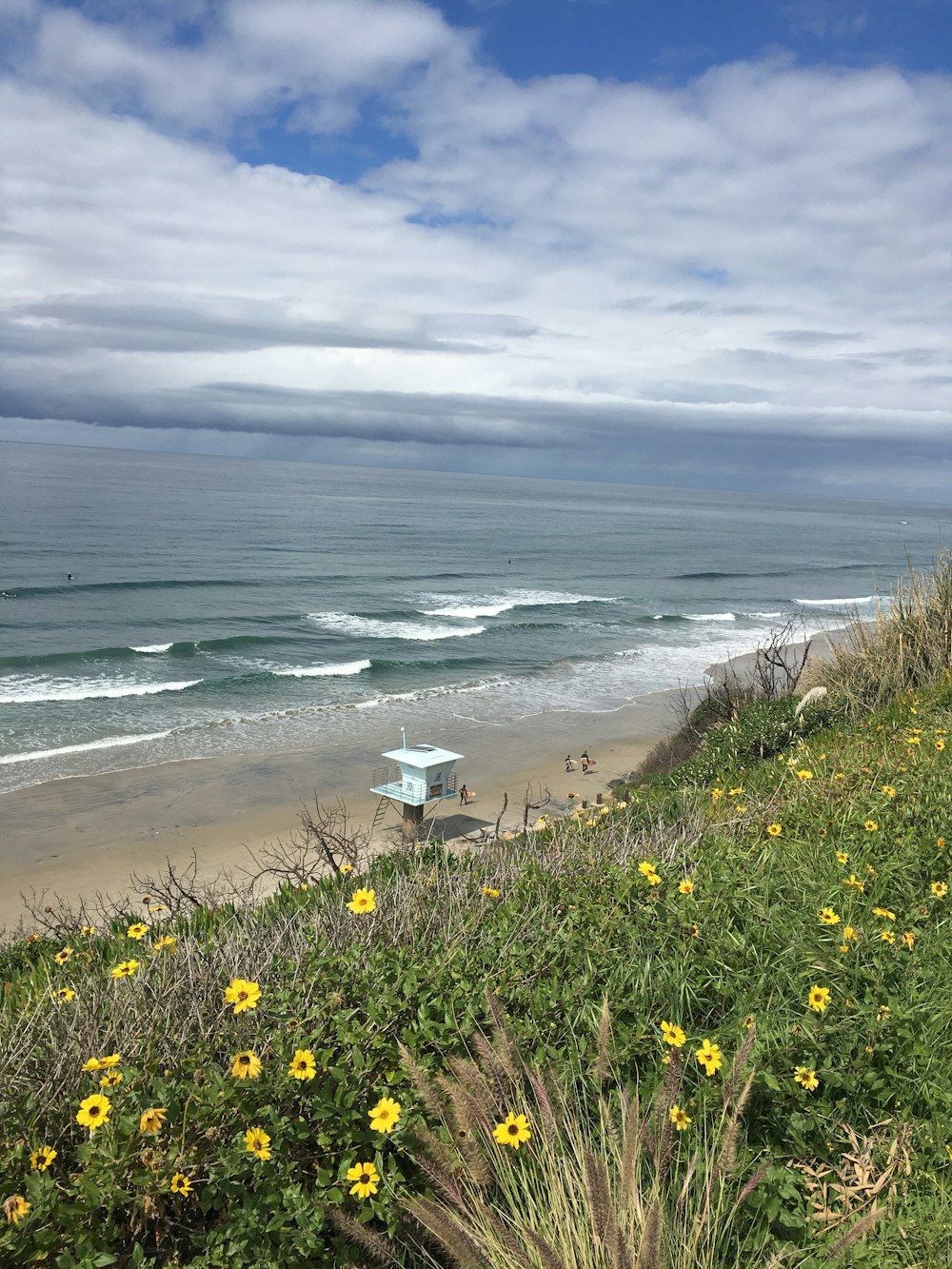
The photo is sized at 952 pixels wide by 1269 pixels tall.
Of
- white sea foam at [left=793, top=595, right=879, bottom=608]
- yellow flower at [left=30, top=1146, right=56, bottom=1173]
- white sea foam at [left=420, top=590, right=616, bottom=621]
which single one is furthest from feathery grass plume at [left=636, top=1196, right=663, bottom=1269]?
white sea foam at [left=793, top=595, right=879, bottom=608]

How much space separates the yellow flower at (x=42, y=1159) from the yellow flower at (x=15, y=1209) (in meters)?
0.15

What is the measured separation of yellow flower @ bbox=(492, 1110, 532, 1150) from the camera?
253 cm

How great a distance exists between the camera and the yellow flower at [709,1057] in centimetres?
302

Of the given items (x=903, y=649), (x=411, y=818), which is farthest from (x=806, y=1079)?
(x=411, y=818)

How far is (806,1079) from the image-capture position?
3.08m

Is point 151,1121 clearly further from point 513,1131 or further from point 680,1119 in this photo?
point 680,1119

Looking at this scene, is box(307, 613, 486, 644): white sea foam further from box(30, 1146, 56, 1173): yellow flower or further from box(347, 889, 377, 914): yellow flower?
box(30, 1146, 56, 1173): yellow flower

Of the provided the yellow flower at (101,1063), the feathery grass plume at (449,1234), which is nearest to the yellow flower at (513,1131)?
the feathery grass plume at (449,1234)

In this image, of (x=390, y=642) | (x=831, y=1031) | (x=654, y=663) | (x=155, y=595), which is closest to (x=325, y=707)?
(x=390, y=642)

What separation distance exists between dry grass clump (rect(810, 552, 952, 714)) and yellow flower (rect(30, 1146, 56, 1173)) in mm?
11218

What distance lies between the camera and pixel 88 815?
59.9 ft

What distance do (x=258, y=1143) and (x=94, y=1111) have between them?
52cm

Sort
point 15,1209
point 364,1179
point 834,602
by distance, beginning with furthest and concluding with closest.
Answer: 1. point 834,602
2. point 364,1179
3. point 15,1209

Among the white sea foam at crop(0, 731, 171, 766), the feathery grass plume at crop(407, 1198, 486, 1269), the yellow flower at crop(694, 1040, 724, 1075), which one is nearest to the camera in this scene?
the feathery grass plume at crop(407, 1198, 486, 1269)
